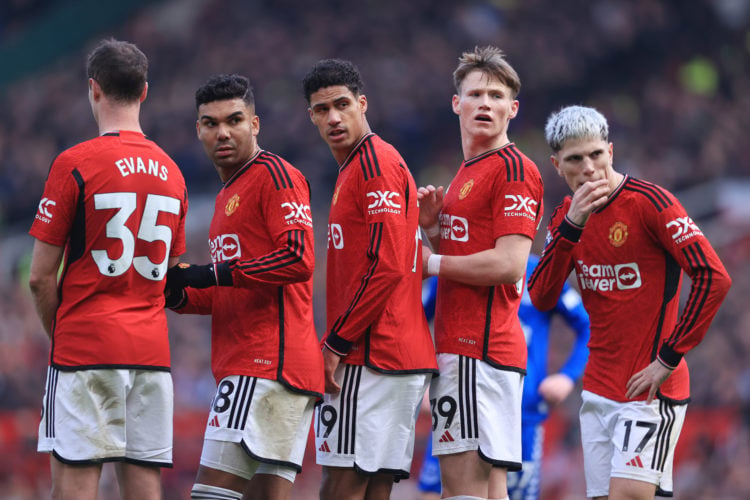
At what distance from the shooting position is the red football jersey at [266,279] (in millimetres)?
5242

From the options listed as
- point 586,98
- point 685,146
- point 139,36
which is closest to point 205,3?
point 139,36

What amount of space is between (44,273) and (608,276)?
288cm

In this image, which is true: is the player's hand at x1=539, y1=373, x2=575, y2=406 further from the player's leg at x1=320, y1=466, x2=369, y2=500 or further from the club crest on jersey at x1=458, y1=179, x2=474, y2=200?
the player's leg at x1=320, y1=466, x2=369, y2=500

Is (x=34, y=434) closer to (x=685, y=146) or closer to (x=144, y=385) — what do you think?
(x=144, y=385)

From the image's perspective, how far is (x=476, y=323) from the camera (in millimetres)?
5504

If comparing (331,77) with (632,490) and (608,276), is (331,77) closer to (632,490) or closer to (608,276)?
(608,276)

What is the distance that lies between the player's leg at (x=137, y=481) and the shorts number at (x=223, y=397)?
0.41m

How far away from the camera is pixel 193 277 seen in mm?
5297

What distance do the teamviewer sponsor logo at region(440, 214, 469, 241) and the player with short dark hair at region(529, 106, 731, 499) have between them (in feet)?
1.62

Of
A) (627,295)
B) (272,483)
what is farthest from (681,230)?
(272,483)

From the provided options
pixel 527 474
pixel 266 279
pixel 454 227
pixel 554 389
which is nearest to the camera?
pixel 266 279

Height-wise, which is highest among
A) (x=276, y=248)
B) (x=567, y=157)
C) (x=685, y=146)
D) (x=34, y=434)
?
(x=685, y=146)

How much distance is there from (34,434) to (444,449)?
9.38 metres

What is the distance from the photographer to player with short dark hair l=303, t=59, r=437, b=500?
531 cm
